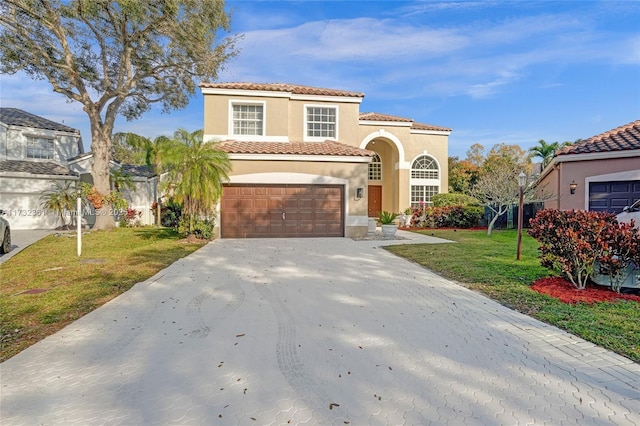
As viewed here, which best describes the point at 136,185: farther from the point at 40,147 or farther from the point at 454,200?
the point at 454,200

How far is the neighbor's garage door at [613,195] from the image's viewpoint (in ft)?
41.4

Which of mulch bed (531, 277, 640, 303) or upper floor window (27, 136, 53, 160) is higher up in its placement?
upper floor window (27, 136, 53, 160)

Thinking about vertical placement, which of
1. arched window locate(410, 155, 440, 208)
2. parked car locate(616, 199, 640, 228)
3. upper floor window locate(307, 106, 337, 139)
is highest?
upper floor window locate(307, 106, 337, 139)

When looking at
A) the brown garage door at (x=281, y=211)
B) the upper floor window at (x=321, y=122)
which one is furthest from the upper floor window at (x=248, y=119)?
the brown garage door at (x=281, y=211)

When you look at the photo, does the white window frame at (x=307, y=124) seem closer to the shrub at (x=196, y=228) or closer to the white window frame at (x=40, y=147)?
the shrub at (x=196, y=228)

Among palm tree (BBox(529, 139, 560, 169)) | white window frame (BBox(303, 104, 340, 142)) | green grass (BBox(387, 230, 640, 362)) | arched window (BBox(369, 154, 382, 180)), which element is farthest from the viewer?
palm tree (BBox(529, 139, 560, 169))

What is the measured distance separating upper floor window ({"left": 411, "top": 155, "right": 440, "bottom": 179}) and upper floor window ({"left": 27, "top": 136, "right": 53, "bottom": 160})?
24417mm

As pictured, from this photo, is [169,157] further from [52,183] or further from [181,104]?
[52,183]

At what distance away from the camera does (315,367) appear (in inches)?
137

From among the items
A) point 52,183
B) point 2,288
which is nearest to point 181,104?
point 52,183

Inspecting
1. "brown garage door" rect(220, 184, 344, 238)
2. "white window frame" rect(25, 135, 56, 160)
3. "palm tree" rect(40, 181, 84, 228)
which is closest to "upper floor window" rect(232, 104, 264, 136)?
"brown garage door" rect(220, 184, 344, 238)

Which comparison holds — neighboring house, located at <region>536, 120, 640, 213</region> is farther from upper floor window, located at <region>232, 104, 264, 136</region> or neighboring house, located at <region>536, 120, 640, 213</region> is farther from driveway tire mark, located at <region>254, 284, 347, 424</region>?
upper floor window, located at <region>232, 104, 264, 136</region>

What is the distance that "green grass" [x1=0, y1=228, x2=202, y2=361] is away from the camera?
4773 mm

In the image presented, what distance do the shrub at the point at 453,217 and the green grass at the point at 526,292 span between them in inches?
354
